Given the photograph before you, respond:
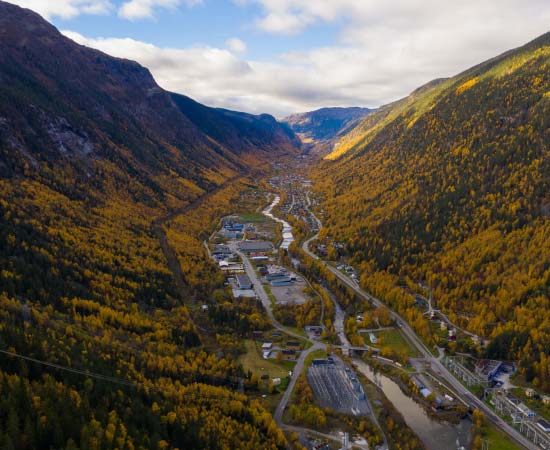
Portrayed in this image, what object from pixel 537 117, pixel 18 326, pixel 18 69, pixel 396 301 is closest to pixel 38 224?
pixel 18 326

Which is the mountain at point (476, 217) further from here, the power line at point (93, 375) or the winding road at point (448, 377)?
the power line at point (93, 375)

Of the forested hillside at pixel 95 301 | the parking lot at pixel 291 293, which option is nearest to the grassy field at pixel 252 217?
the forested hillside at pixel 95 301

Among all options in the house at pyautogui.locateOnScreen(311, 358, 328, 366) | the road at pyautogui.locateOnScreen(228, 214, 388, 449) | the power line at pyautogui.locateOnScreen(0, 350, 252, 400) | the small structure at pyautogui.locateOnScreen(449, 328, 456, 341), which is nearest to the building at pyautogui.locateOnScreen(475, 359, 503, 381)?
the small structure at pyautogui.locateOnScreen(449, 328, 456, 341)

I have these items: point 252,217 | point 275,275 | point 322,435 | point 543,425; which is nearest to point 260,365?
point 322,435

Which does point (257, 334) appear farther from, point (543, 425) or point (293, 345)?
point (543, 425)

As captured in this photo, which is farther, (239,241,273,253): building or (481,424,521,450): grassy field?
(239,241,273,253): building

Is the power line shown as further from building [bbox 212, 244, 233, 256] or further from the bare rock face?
the bare rock face
